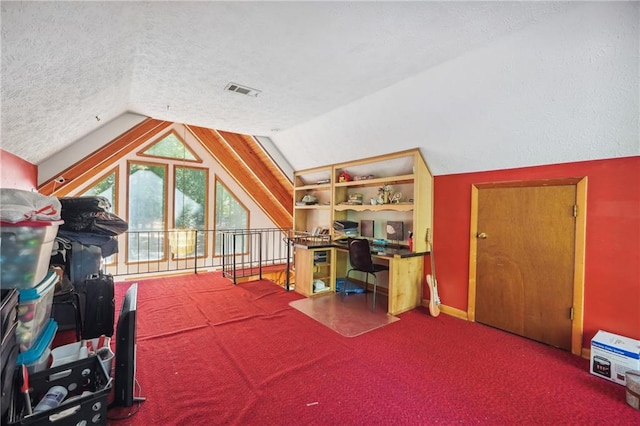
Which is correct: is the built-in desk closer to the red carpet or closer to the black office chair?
the black office chair

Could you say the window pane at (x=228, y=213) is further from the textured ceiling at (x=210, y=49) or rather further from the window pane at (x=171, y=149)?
the textured ceiling at (x=210, y=49)

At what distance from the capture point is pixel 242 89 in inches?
123

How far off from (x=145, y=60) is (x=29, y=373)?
2.47 m

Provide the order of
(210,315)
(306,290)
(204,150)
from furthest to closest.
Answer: (204,150) < (306,290) < (210,315)

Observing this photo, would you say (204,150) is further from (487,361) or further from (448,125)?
(487,361)

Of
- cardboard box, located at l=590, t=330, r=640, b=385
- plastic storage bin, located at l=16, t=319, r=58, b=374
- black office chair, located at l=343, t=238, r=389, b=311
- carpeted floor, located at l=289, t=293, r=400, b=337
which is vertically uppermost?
black office chair, located at l=343, t=238, r=389, b=311

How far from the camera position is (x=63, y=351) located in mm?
1927

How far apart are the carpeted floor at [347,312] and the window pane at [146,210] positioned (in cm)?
424

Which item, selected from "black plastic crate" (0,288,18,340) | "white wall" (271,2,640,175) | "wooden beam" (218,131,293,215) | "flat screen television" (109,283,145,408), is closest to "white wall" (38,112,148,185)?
"wooden beam" (218,131,293,215)

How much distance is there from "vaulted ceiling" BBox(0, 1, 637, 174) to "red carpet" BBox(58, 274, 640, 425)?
7.02 ft

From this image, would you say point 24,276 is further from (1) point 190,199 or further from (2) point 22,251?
(1) point 190,199

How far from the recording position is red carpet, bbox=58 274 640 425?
5.94ft

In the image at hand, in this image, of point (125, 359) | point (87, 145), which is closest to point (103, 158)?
point (87, 145)

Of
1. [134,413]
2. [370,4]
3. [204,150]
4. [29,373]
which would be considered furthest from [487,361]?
[204,150]
